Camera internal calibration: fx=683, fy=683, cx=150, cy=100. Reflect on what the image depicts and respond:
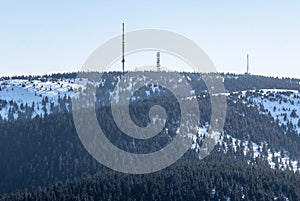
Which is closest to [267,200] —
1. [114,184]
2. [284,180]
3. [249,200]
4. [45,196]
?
[249,200]

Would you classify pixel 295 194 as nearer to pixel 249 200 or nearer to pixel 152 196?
pixel 249 200

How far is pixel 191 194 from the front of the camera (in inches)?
5950

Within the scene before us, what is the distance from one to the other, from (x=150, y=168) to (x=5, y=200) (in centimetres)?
4454

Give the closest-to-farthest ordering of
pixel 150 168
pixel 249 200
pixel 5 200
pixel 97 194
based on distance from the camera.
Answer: pixel 249 200 → pixel 97 194 → pixel 5 200 → pixel 150 168

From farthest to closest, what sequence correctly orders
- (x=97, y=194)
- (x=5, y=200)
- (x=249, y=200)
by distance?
(x=5, y=200), (x=97, y=194), (x=249, y=200)

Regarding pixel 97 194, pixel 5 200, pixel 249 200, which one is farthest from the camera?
pixel 5 200

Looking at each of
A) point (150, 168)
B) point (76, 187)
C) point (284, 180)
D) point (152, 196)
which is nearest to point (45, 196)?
point (76, 187)

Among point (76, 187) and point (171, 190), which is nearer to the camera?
point (171, 190)

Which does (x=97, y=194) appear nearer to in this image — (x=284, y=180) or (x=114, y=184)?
(x=114, y=184)

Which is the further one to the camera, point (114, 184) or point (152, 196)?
point (114, 184)

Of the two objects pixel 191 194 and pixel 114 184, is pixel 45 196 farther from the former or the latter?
pixel 191 194

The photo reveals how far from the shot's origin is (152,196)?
497 feet

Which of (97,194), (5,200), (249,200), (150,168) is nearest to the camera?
(249,200)

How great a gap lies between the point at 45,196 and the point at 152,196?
91.1 ft
